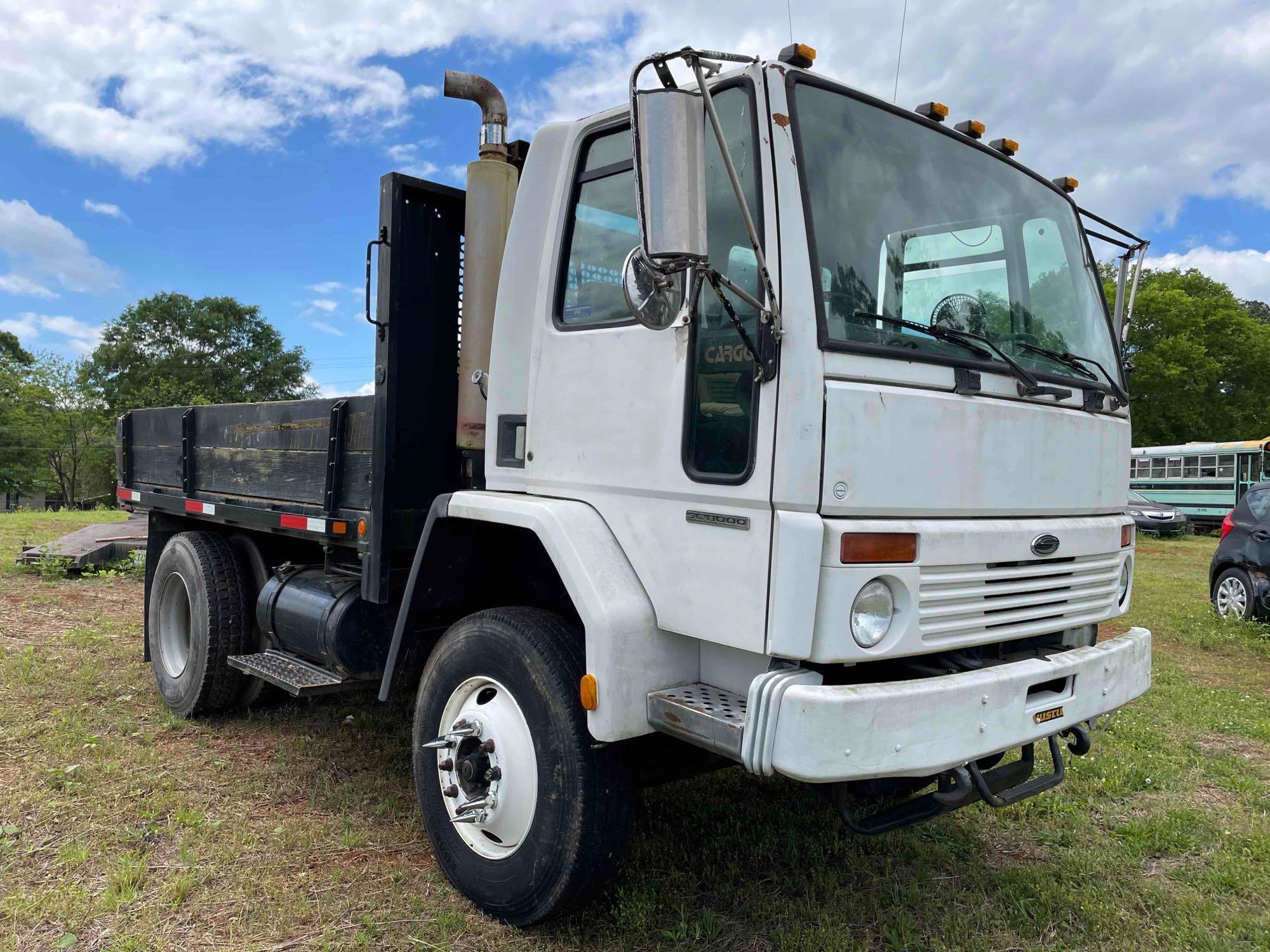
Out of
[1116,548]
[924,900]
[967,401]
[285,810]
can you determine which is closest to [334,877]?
[285,810]

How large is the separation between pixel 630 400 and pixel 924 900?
2133 mm

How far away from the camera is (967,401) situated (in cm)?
280

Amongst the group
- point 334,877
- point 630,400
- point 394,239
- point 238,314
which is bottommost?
point 334,877

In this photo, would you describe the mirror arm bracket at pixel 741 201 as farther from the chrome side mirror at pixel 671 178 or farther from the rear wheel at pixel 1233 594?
the rear wheel at pixel 1233 594

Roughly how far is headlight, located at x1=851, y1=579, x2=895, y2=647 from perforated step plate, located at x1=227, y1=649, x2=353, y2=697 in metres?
2.51

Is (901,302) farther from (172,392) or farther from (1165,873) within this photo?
(172,392)

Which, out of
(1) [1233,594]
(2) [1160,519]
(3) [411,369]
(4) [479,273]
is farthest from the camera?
(2) [1160,519]

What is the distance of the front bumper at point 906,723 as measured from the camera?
2.39 metres

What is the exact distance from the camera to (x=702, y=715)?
8.63ft

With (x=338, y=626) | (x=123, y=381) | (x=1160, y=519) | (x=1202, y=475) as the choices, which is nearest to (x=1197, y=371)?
(x=1202, y=475)

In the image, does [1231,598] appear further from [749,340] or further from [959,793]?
[749,340]

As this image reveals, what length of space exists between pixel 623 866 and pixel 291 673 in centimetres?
178

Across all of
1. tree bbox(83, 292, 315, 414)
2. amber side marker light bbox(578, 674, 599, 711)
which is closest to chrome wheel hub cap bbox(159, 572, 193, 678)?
amber side marker light bbox(578, 674, 599, 711)

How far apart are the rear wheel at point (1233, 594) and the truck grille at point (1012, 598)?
271 inches
